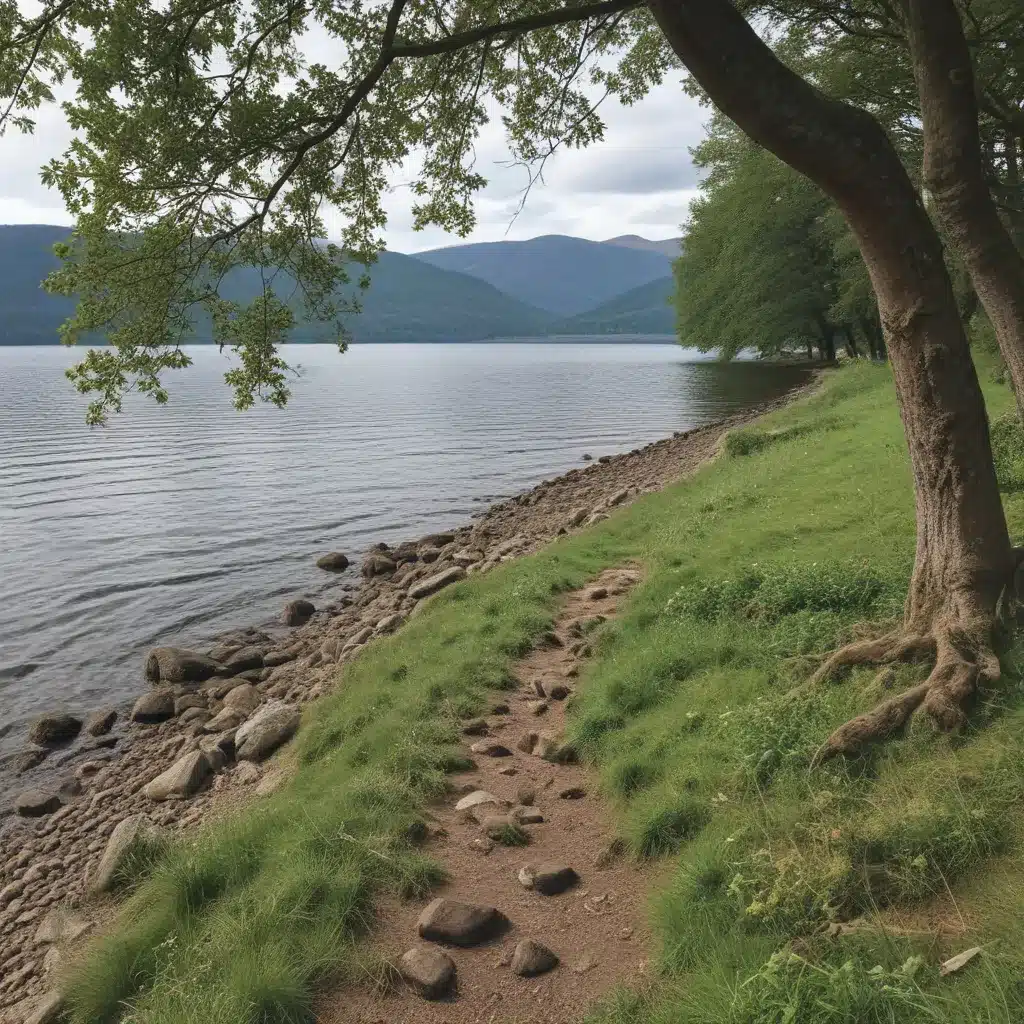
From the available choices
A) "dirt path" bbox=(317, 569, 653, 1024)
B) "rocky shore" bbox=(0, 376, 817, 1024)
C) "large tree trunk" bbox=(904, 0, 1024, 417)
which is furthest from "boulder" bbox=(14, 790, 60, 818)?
"large tree trunk" bbox=(904, 0, 1024, 417)

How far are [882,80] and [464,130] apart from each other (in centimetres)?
1499

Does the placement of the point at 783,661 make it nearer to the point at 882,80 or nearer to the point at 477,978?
the point at 477,978

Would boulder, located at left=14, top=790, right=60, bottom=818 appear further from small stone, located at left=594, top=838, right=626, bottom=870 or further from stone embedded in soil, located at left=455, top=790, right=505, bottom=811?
small stone, located at left=594, top=838, right=626, bottom=870

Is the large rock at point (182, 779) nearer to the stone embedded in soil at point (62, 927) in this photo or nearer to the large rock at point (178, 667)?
the stone embedded in soil at point (62, 927)

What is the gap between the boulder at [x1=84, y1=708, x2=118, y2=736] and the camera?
12.6 meters

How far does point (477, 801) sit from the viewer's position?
7293 millimetres

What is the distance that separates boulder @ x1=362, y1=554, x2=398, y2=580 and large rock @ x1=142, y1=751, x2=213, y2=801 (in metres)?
9.70

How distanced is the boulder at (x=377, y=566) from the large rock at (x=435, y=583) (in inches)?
124

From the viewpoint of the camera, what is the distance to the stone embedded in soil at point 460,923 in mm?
5457

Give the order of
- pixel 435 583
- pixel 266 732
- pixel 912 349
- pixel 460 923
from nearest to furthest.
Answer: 1. pixel 460 923
2. pixel 912 349
3. pixel 266 732
4. pixel 435 583

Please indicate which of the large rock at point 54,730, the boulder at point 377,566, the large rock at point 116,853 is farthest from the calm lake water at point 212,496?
the large rock at point 116,853

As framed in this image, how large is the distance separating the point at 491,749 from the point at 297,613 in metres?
10.2

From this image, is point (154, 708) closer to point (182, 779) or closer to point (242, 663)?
point (242, 663)

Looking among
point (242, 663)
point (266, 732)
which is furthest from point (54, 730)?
point (266, 732)
